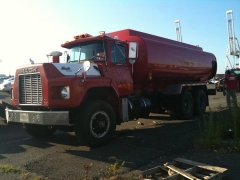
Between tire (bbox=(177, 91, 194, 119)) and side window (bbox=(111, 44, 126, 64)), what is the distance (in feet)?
13.2

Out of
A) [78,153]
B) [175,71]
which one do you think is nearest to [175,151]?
[78,153]

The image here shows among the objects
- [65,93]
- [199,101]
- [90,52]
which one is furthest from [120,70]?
[199,101]

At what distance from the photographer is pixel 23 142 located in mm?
7574

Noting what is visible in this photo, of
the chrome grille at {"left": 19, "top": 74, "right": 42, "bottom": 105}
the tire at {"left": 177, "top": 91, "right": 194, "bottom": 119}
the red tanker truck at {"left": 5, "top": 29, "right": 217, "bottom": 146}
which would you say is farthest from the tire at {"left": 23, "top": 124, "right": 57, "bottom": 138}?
the tire at {"left": 177, "top": 91, "right": 194, "bottom": 119}

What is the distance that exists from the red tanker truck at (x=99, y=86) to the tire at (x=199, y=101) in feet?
3.46

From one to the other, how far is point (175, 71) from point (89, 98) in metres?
5.00

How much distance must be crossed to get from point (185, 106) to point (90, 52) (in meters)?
5.63

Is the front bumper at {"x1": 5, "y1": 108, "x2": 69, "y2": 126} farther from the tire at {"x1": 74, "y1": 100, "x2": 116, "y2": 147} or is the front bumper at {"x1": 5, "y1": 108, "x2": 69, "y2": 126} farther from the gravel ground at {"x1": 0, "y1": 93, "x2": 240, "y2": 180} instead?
the gravel ground at {"x1": 0, "y1": 93, "x2": 240, "y2": 180}

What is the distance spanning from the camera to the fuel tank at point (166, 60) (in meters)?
9.05

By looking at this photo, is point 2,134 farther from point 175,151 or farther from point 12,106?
point 175,151

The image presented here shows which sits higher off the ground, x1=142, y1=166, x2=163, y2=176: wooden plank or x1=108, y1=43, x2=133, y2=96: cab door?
x1=108, y1=43, x2=133, y2=96: cab door

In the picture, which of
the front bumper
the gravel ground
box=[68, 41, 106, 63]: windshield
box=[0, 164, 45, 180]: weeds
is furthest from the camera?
box=[68, 41, 106, 63]: windshield

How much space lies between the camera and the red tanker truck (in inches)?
245

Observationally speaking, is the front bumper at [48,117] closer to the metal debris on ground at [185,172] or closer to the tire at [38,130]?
the tire at [38,130]
